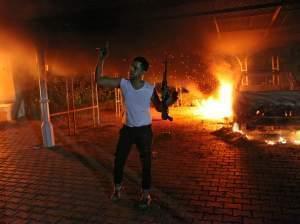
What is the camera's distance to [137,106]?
150 inches

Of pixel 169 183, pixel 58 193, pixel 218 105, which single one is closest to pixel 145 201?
→ pixel 169 183

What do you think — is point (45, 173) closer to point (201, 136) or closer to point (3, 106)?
point (201, 136)

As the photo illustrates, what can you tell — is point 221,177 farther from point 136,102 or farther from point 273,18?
point 273,18

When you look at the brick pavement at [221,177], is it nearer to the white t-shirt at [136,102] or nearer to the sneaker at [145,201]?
the sneaker at [145,201]

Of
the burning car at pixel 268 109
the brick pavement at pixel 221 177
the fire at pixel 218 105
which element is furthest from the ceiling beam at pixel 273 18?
the fire at pixel 218 105

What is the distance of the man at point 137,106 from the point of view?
3.79 m

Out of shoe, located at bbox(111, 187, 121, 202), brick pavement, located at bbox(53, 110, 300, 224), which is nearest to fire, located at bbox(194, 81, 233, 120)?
brick pavement, located at bbox(53, 110, 300, 224)

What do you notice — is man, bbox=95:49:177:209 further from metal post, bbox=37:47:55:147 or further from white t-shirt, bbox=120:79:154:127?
metal post, bbox=37:47:55:147

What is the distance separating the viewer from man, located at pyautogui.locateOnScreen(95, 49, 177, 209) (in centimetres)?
379

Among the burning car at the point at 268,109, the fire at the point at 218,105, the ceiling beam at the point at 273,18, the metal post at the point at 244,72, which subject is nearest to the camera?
the ceiling beam at the point at 273,18

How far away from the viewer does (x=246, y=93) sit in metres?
8.20

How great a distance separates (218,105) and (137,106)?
424 inches

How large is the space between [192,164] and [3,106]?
9.65 metres

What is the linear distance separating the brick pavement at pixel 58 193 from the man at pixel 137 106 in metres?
0.35
